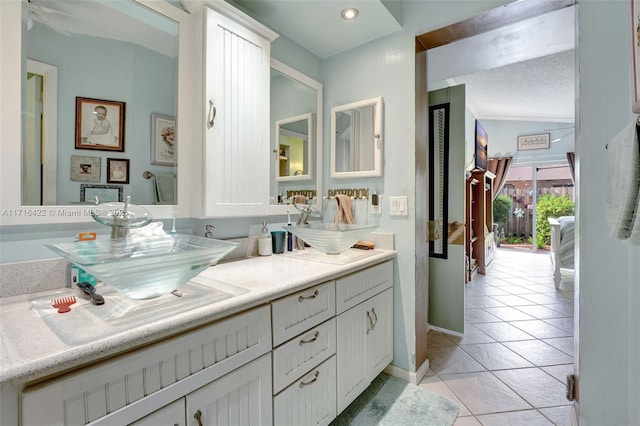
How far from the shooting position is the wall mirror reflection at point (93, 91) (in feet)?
3.38

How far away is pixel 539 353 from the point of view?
7.50ft

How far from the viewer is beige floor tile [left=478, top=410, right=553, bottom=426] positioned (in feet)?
5.14

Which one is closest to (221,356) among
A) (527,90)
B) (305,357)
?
(305,357)

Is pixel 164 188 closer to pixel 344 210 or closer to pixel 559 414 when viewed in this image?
pixel 344 210

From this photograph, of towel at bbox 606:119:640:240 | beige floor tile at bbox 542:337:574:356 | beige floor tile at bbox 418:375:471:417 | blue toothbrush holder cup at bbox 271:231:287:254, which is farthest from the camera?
beige floor tile at bbox 542:337:574:356

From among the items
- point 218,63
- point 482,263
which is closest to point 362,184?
point 218,63

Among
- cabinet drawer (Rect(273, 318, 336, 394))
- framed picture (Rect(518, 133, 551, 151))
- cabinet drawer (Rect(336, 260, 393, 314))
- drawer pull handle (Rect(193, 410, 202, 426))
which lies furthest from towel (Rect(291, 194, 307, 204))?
framed picture (Rect(518, 133, 551, 151))

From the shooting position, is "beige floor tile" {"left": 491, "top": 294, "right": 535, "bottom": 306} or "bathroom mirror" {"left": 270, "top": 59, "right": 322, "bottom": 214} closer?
"bathroom mirror" {"left": 270, "top": 59, "right": 322, "bottom": 214}

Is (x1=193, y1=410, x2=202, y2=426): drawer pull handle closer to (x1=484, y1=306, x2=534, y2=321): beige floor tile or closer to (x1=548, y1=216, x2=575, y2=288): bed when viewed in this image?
(x1=484, y1=306, x2=534, y2=321): beige floor tile

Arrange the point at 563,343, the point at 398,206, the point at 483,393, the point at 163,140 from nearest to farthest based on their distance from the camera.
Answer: the point at 163,140
the point at 483,393
the point at 398,206
the point at 563,343

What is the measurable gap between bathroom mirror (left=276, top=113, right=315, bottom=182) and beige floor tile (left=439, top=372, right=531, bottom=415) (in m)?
1.72

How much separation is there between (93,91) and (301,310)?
122 centimetres

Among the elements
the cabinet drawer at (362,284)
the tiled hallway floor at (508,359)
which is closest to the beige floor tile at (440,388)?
the tiled hallway floor at (508,359)

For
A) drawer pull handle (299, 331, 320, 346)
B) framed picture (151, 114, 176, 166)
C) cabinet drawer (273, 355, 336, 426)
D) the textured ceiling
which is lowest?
cabinet drawer (273, 355, 336, 426)
